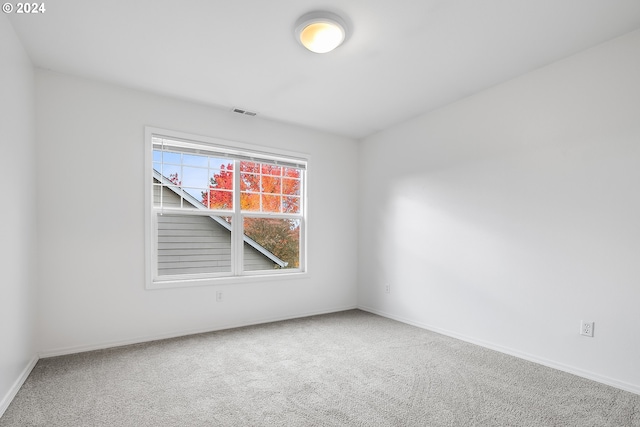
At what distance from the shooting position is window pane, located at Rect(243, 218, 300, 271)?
406 cm

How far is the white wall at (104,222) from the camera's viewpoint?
2.88 meters

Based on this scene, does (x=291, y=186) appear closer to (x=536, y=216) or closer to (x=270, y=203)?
(x=270, y=203)

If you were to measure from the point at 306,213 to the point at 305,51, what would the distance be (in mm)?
2194

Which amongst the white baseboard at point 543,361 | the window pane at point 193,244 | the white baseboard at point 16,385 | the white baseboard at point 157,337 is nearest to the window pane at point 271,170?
the window pane at point 193,244

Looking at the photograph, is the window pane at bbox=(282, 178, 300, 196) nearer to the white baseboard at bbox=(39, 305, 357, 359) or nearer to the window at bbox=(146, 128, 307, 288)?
the window at bbox=(146, 128, 307, 288)

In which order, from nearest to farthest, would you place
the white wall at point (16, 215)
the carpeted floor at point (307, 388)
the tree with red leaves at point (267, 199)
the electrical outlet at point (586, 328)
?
the carpeted floor at point (307, 388)
the white wall at point (16, 215)
the electrical outlet at point (586, 328)
the tree with red leaves at point (267, 199)

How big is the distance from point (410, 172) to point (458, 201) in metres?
0.77

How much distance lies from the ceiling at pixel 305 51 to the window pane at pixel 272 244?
1.48 meters

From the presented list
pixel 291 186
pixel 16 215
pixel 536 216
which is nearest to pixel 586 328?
pixel 536 216

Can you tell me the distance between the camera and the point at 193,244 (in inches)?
145

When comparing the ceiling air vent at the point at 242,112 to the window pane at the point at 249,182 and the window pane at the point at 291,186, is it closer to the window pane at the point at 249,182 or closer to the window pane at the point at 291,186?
the window pane at the point at 249,182

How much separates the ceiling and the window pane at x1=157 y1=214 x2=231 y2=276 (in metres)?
1.32

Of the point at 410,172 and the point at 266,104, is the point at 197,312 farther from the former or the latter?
the point at 410,172

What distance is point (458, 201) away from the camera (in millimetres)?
3477
